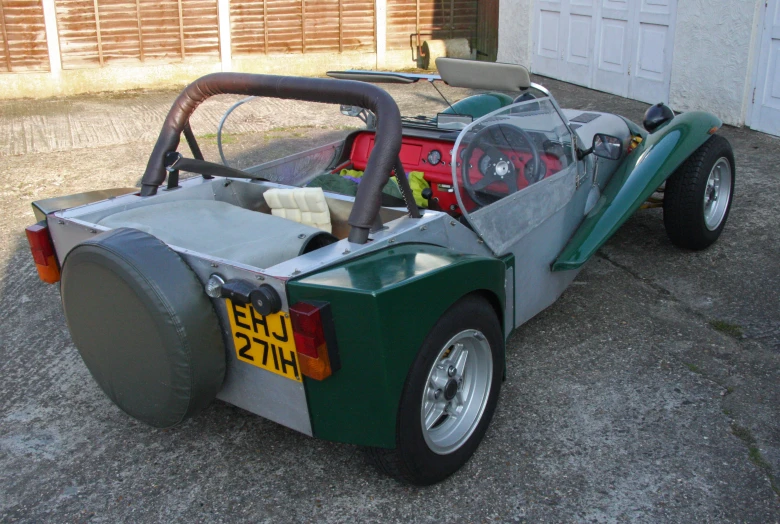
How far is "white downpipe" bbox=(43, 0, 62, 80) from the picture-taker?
1152 centimetres

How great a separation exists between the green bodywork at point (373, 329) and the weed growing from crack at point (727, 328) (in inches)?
79.6

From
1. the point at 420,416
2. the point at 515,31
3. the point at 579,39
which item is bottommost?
the point at 420,416

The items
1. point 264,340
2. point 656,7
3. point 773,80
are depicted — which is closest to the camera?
point 264,340

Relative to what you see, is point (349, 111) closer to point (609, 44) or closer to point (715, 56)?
point (715, 56)

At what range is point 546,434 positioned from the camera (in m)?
3.25

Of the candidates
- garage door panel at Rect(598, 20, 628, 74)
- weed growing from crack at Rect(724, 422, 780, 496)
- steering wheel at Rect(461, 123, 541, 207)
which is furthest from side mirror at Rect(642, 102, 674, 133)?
garage door panel at Rect(598, 20, 628, 74)

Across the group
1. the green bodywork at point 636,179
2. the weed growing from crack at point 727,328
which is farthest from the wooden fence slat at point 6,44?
the weed growing from crack at point 727,328

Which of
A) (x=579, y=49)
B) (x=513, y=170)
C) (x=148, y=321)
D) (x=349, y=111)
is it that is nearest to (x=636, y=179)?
(x=513, y=170)

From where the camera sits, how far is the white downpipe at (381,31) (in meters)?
13.4

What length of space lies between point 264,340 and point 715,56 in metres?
7.46

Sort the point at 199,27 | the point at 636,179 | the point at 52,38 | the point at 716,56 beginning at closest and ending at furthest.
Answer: the point at 636,179
the point at 716,56
the point at 52,38
the point at 199,27

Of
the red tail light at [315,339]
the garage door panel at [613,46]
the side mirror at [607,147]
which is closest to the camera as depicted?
the red tail light at [315,339]

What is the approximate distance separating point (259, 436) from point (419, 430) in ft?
3.02

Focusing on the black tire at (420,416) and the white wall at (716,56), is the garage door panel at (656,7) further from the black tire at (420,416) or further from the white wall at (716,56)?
the black tire at (420,416)
